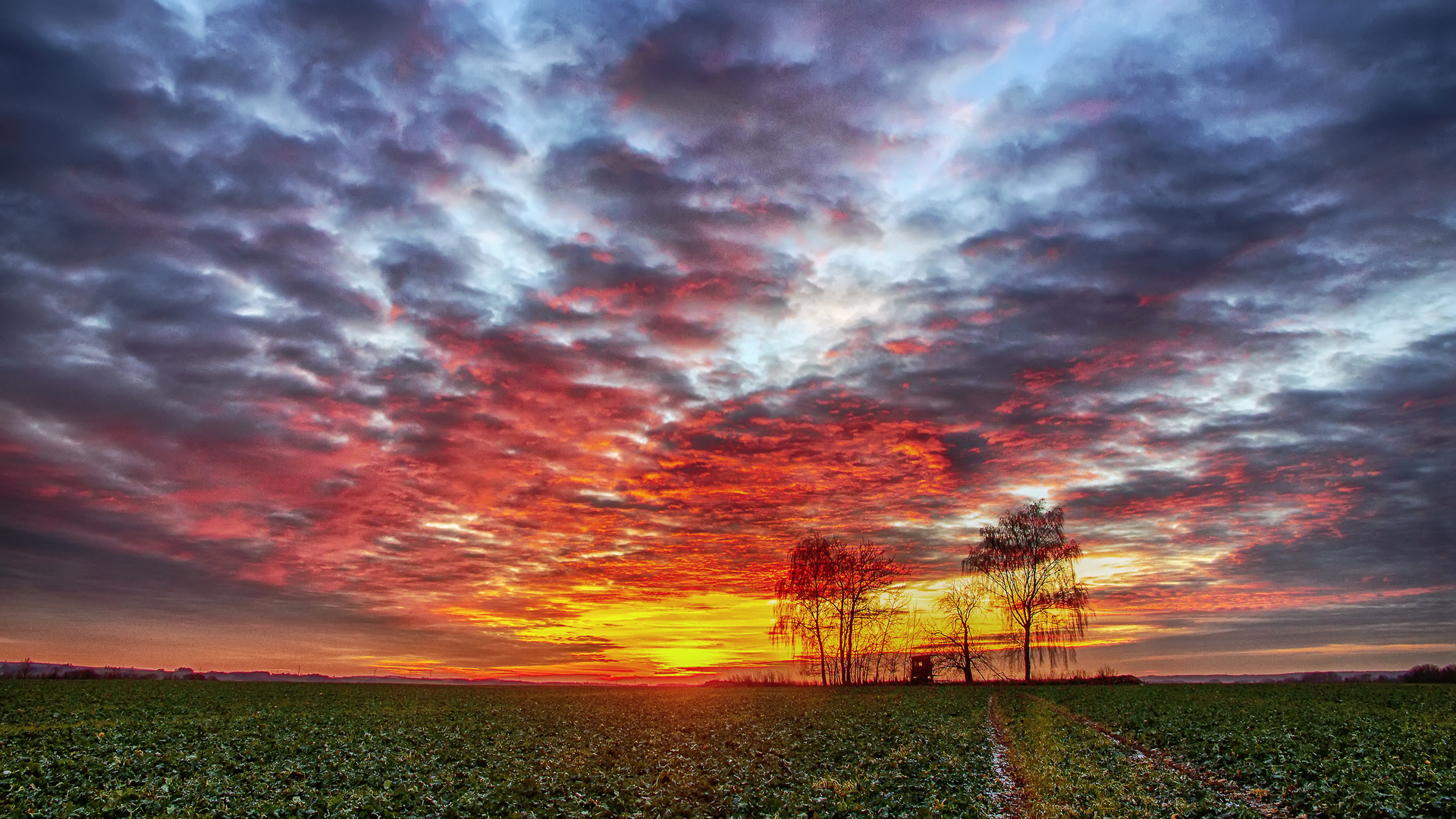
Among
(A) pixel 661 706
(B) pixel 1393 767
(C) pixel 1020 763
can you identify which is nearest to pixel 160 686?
(A) pixel 661 706

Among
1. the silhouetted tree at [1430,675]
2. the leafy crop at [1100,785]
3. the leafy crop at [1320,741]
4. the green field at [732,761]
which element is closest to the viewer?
the leafy crop at [1100,785]

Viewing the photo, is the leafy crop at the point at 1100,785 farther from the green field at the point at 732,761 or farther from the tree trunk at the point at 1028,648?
the tree trunk at the point at 1028,648

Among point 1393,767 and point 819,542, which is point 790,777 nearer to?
point 1393,767

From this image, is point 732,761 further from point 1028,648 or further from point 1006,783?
point 1028,648

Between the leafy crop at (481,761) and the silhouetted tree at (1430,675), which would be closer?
the leafy crop at (481,761)

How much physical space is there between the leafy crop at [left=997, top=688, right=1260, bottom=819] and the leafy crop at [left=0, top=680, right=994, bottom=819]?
5.66 ft

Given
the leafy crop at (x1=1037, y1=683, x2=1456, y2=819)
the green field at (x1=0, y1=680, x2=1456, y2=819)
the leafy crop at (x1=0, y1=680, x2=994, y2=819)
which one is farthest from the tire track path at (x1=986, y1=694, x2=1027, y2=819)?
the leafy crop at (x1=1037, y1=683, x2=1456, y2=819)

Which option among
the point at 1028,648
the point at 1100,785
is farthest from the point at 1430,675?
the point at 1100,785

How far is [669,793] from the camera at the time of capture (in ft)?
69.6

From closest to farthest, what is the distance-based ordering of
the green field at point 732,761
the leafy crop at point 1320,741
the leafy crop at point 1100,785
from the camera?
A: the leafy crop at point 1100,785 → the leafy crop at point 1320,741 → the green field at point 732,761

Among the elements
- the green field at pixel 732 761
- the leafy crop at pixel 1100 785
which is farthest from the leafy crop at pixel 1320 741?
the leafy crop at pixel 1100 785

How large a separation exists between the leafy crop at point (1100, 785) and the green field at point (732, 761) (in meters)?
0.12

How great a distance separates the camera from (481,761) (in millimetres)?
26969

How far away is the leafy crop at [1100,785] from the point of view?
60.6 feet
